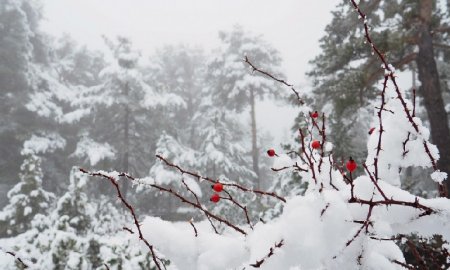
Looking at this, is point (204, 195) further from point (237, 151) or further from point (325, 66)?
point (325, 66)

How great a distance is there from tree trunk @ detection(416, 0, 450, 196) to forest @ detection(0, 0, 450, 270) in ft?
0.10

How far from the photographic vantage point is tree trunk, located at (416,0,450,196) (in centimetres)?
849

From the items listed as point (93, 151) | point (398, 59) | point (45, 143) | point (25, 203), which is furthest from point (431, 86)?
point (45, 143)

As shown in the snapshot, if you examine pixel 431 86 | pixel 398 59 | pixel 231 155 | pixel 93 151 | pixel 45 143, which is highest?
pixel 231 155

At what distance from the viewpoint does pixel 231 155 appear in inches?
974

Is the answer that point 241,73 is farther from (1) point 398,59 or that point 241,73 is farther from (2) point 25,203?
(1) point 398,59

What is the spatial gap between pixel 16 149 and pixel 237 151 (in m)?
12.7

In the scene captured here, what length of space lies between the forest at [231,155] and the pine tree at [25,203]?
0.05m

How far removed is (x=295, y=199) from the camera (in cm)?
147

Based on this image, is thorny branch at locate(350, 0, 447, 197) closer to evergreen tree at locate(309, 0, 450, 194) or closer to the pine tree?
evergreen tree at locate(309, 0, 450, 194)

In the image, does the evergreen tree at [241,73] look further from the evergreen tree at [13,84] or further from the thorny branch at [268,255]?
the thorny branch at [268,255]

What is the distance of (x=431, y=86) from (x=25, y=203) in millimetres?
13150

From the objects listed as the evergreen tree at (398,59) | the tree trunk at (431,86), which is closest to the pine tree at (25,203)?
the evergreen tree at (398,59)

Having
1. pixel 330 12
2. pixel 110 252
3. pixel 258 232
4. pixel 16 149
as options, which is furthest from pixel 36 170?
pixel 258 232
